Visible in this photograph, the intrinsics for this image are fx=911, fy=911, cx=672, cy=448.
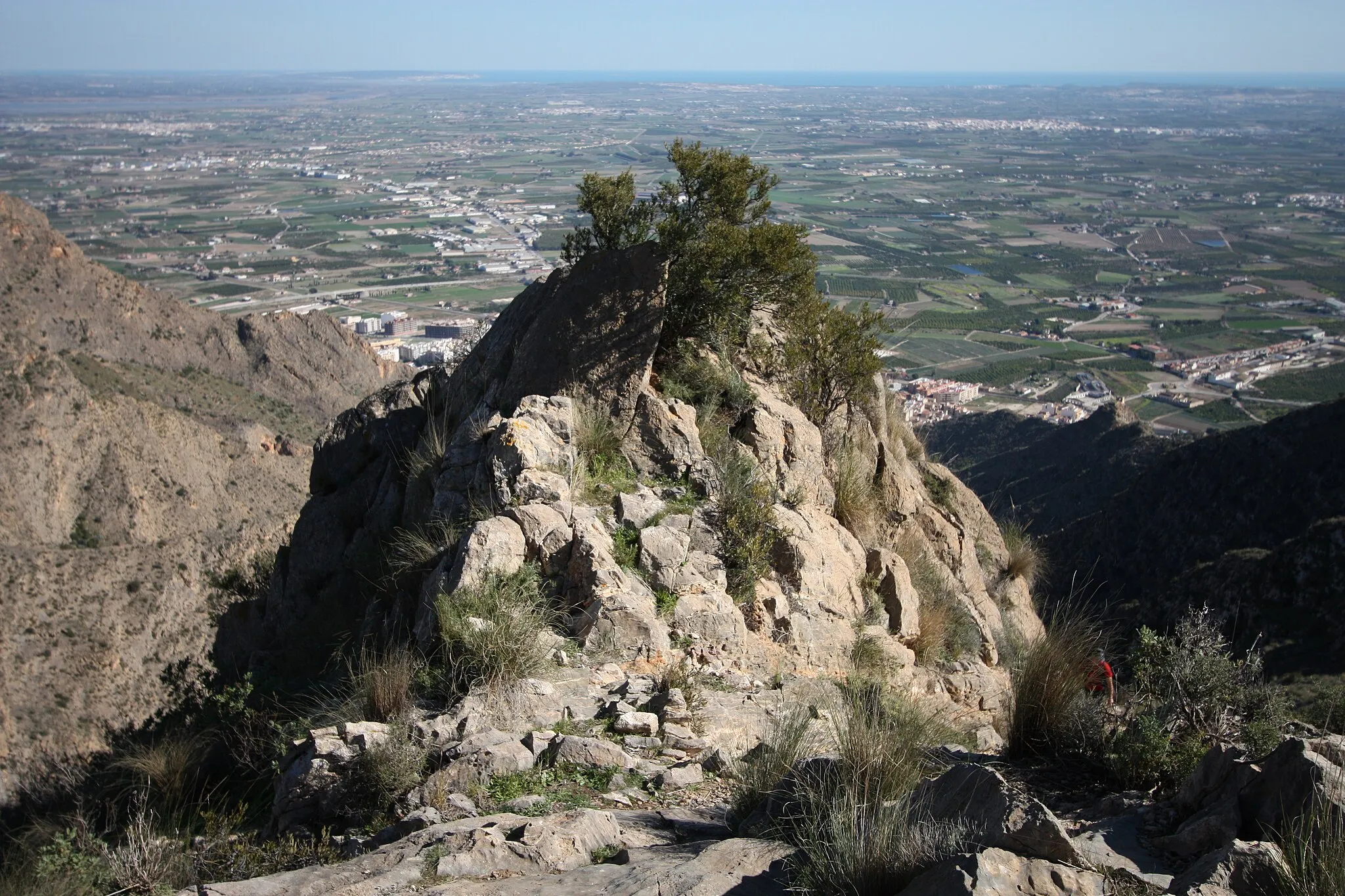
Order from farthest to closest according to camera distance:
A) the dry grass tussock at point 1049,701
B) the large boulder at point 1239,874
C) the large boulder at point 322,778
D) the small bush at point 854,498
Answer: the small bush at point 854,498 < the dry grass tussock at point 1049,701 < the large boulder at point 322,778 < the large boulder at point 1239,874

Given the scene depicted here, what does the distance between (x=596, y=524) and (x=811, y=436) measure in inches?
157

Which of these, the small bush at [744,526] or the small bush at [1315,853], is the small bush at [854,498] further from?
the small bush at [1315,853]

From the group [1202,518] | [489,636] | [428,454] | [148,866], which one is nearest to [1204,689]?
[489,636]

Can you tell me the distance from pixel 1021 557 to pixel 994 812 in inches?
478

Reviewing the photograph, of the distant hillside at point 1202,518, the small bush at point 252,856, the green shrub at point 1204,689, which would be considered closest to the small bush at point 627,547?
the small bush at point 252,856

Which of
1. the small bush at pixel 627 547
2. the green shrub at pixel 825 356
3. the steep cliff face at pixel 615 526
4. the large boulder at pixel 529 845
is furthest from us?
the green shrub at pixel 825 356

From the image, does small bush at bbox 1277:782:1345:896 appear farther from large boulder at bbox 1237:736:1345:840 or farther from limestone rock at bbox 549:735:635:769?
limestone rock at bbox 549:735:635:769

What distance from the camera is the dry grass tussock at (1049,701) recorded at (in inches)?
Answer: 223

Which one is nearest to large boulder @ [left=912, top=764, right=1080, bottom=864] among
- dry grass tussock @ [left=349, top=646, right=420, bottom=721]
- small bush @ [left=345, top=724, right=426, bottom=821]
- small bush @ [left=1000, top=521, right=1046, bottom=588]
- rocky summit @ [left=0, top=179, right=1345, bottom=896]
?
rocky summit @ [left=0, top=179, right=1345, bottom=896]

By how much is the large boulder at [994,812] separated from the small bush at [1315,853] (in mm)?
755

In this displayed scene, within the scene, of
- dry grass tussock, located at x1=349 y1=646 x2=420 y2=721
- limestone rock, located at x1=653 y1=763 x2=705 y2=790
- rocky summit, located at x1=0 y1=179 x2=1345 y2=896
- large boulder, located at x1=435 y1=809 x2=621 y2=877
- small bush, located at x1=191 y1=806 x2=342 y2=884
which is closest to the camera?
rocky summit, located at x1=0 y1=179 x2=1345 y2=896

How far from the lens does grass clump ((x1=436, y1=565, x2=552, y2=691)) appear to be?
6.21 m

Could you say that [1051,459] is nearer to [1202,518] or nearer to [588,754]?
[1202,518]

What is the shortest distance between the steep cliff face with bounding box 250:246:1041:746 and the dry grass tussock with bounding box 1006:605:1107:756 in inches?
43.7
